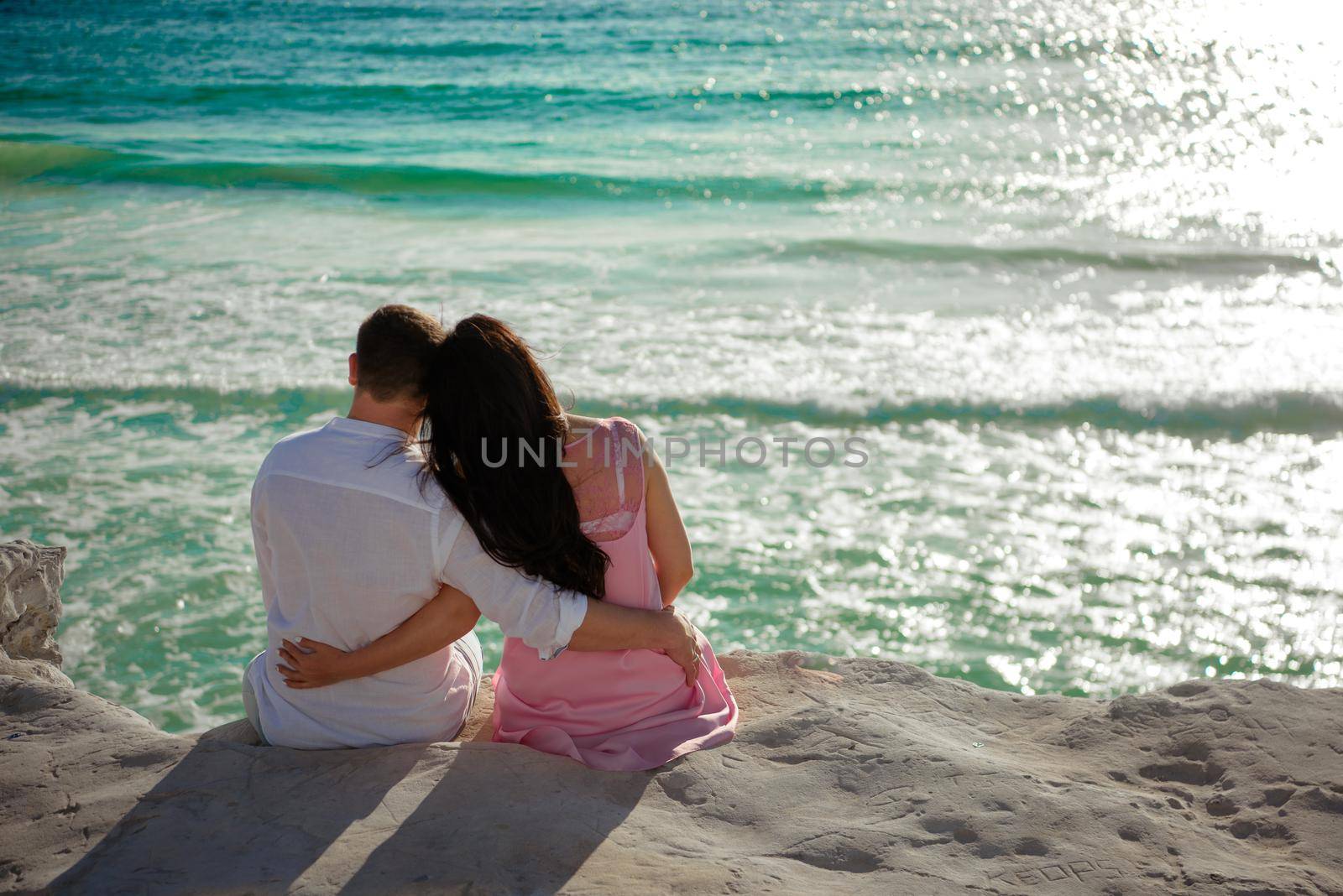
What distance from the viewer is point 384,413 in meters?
2.35

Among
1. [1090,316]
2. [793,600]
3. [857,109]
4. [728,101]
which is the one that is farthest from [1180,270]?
[728,101]

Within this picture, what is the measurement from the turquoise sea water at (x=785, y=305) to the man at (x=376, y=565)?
1554 millimetres

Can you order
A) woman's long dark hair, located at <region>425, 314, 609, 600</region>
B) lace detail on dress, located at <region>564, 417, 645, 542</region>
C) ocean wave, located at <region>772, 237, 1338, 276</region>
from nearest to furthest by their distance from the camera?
1. woman's long dark hair, located at <region>425, 314, 609, 600</region>
2. lace detail on dress, located at <region>564, 417, 645, 542</region>
3. ocean wave, located at <region>772, 237, 1338, 276</region>

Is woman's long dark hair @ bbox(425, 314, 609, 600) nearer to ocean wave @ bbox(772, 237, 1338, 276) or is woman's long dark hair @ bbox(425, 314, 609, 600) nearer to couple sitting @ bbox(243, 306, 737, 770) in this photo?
couple sitting @ bbox(243, 306, 737, 770)

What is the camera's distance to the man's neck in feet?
7.64

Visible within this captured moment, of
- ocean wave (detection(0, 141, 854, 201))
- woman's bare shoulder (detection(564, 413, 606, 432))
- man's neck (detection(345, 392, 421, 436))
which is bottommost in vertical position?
woman's bare shoulder (detection(564, 413, 606, 432))

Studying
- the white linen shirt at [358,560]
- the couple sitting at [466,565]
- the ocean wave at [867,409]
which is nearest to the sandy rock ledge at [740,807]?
the couple sitting at [466,565]

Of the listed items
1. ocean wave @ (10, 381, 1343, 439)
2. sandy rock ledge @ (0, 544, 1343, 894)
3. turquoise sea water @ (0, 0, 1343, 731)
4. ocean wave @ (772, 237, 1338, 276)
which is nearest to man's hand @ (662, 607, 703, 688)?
sandy rock ledge @ (0, 544, 1343, 894)

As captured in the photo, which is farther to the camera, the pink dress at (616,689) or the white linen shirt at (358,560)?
the pink dress at (616,689)

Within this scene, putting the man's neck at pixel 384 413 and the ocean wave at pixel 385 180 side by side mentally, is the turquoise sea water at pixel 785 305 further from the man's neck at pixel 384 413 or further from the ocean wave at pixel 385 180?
the man's neck at pixel 384 413

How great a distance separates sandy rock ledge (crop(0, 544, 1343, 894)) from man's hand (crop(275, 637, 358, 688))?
18cm

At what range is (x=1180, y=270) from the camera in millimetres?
9352

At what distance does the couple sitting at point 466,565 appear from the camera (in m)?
2.27

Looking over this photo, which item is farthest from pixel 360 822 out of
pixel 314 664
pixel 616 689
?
pixel 616 689
